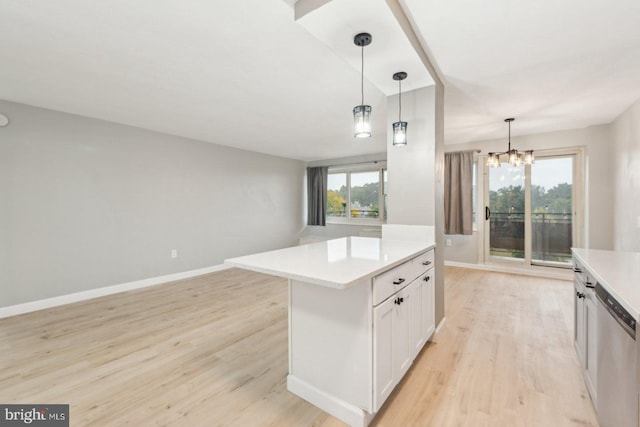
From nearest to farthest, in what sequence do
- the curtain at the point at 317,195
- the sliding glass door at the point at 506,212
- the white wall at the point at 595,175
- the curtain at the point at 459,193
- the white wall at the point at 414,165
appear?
the white wall at the point at 414,165, the white wall at the point at 595,175, the sliding glass door at the point at 506,212, the curtain at the point at 459,193, the curtain at the point at 317,195

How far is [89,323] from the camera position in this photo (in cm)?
281

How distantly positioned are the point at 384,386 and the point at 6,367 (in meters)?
2.78

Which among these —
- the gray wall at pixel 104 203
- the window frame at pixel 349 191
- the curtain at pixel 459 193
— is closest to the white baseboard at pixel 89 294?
the gray wall at pixel 104 203

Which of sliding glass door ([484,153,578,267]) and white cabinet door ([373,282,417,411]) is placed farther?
sliding glass door ([484,153,578,267])

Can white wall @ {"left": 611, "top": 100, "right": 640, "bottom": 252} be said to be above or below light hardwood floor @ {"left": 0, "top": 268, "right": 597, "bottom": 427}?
above

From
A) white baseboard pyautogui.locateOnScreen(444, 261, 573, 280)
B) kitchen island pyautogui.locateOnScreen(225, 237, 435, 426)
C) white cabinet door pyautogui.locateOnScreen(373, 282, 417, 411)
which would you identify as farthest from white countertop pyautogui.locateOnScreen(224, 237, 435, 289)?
white baseboard pyautogui.locateOnScreen(444, 261, 573, 280)

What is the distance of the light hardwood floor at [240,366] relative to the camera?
1.59m

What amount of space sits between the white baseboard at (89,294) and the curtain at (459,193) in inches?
161

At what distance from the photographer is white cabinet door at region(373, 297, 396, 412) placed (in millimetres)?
1418

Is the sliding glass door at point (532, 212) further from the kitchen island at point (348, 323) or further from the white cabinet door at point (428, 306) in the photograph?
the kitchen island at point (348, 323)

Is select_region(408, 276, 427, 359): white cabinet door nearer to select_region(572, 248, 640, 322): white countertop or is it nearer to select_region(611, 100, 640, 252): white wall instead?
select_region(572, 248, 640, 322): white countertop

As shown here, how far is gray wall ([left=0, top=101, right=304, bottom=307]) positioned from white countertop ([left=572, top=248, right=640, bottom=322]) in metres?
4.81

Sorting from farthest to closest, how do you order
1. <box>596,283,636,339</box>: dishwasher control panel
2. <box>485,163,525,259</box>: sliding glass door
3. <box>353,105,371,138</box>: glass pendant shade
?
<box>485,163,525,259</box>: sliding glass door < <box>353,105,371,138</box>: glass pendant shade < <box>596,283,636,339</box>: dishwasher control panel

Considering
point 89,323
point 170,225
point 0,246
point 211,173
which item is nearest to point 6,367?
point 89,323
